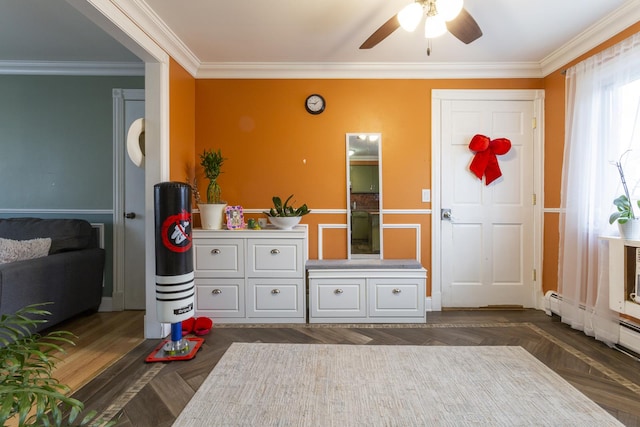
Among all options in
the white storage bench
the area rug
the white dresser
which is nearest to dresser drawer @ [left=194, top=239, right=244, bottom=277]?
the white dresser

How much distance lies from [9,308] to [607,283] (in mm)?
4524

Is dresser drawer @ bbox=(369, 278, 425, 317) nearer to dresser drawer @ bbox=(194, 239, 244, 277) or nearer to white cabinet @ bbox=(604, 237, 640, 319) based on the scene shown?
dresser drawer @ bbox=(194, 239, 244, 277)

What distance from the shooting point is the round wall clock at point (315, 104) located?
3.42m

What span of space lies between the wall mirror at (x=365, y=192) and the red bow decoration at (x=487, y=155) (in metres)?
0.99

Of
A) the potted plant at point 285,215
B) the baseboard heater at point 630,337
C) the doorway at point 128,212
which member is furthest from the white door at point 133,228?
the baseboard heater at point 630,337

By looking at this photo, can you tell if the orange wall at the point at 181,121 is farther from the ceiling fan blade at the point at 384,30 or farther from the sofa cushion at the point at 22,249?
the ceiling fan blade at the point at 384,30

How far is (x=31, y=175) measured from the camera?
3.40 meters

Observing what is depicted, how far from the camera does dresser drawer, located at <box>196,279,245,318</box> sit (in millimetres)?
3041

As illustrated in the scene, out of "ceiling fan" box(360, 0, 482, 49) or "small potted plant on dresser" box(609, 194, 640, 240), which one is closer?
"ceiling fan" box(360, 0, 482, 49)

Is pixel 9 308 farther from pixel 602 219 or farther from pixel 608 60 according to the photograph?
pixel 608 60

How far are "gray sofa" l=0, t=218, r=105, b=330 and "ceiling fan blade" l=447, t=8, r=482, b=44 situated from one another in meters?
3.48

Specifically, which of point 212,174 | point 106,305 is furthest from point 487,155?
point 106,305

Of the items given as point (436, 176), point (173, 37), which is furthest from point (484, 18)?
point (173, 37)

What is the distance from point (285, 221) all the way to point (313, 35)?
1.68 m
